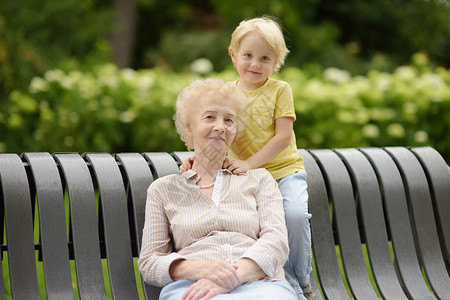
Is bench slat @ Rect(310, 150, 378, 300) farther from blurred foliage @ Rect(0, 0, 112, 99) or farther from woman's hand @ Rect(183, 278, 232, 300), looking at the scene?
blurred foliage @ Rect(0, 0, 112, 99)

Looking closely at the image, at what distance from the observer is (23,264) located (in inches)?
119

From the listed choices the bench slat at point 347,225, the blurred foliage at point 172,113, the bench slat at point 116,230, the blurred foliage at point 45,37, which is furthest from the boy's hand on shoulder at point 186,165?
the blurred foliage at point 45,37

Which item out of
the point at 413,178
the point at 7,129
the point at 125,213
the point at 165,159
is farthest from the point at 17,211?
the point at 7,129

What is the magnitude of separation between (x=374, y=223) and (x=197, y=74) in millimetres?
4475

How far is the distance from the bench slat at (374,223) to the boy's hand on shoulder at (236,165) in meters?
0.91

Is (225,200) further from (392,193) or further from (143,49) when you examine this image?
(143,49)

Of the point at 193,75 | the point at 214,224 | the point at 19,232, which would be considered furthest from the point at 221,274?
the point at 193,75

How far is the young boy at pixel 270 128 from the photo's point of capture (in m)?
3.11

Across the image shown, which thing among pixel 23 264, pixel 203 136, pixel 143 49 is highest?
pixel 143 49

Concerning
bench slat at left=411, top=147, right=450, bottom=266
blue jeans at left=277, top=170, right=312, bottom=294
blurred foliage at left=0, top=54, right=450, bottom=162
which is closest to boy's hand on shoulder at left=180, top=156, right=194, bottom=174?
blue jeans at left=277, top=170, right=312, bottom=294

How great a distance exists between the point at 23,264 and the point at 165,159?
2.87ft

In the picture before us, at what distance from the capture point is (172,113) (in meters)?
6.20

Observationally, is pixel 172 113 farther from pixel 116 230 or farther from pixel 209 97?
pixel 209 97

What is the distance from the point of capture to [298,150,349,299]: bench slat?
3.57 meters
